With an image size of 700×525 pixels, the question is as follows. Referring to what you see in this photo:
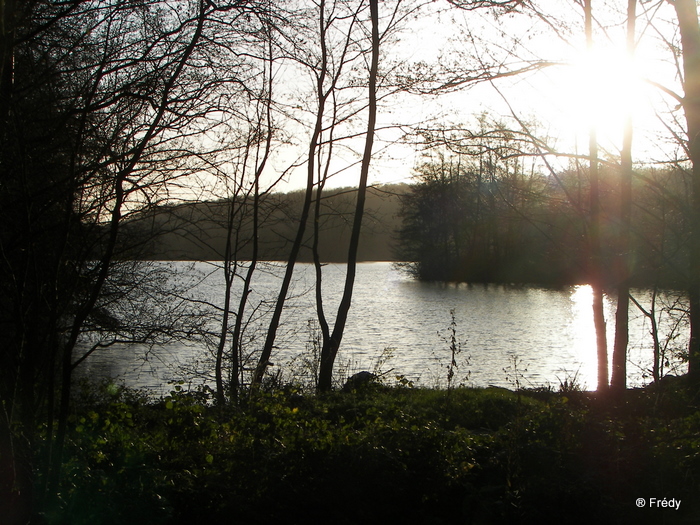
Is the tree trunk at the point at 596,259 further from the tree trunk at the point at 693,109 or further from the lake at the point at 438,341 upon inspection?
the tree trunk at the point at 693,109

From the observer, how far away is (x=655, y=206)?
991cm

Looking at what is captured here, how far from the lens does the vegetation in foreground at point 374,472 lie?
3.71 metres

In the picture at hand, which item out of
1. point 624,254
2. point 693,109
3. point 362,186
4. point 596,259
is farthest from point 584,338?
point 693,109

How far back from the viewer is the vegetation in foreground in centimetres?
371

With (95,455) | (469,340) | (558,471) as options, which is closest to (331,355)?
(558,471)

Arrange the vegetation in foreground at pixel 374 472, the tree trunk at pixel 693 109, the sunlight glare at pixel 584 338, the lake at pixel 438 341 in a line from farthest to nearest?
the sunlight glare at pixel 584 338 < the lake at pixel 438 341 < the tree trunk at pixel 693 109 < the vegetation in foreground at pixel 374 472

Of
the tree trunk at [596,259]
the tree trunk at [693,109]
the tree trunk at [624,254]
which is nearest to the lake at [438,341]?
the tree trunk at [624,254]

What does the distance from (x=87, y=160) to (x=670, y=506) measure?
4533 mm

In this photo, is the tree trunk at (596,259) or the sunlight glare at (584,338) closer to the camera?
the tree trunk at (596,259)

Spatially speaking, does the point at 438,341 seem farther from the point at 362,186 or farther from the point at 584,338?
the point at 362,186

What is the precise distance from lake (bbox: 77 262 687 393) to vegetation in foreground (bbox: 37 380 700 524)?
1.12m

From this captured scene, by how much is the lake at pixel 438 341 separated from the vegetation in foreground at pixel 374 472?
112 cm

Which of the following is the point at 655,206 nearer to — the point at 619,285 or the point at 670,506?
the point at 619,285

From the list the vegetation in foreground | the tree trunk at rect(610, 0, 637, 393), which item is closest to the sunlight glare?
the tree trunk at rect(610, 0, 637, 393)
